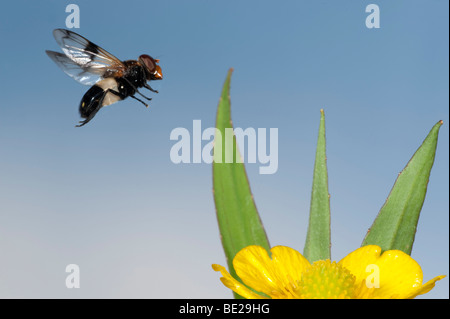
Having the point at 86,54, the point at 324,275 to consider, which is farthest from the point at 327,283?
the point at 86,54

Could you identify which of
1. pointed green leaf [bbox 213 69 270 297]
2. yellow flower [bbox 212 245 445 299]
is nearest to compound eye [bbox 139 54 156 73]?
pointed green leaf [bbox 213 69 270 297]

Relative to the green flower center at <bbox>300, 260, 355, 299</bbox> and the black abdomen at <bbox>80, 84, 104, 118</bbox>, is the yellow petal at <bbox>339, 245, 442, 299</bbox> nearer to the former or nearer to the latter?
the green flower center at <bbox>300, 260, 355, 299</bbox>

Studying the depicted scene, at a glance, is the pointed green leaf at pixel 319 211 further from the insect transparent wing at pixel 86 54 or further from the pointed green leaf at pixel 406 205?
the insect transparent wing at pixel 86 54

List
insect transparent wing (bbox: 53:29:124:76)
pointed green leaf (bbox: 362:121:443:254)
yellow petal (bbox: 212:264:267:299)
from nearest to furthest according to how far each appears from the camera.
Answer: yellow petal (bbox: 212:264:267:299), pointed green leaf (bbox: 362:121:443:254), insect transparent wing (bbox: 53:29:124:76)

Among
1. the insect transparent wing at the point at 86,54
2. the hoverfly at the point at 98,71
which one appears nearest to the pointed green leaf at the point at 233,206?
the hoverfly at the point at 98,71

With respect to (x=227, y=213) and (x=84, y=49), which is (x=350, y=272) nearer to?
(x=227, y=213)

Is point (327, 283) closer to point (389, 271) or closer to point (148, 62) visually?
point (389, 271)
